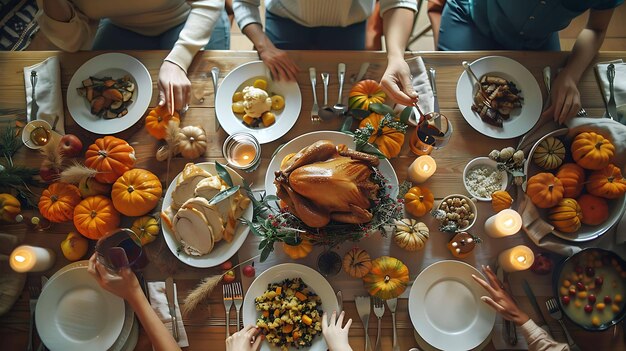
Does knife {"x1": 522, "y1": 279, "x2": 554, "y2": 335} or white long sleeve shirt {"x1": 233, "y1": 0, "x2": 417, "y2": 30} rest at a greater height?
white long sleeve shirt {"x1": 233, "y1": 0, "x2": 417, "y2": 30}

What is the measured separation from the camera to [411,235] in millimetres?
1278

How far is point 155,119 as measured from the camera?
4.49 ft

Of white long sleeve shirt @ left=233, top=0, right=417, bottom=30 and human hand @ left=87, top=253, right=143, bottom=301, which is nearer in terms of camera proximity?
human hand @ left=87, top=253, right=143, bottom=301

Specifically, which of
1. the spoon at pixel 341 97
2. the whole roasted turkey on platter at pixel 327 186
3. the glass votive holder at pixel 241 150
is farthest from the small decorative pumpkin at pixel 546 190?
the glass votive holder at pixel 241 150

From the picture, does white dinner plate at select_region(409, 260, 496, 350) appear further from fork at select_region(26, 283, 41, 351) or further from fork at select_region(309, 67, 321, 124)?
fork at select_region(26, 283, 41, 351)

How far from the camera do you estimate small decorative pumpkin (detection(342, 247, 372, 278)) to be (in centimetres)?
125

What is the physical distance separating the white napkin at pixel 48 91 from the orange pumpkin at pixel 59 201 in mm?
234

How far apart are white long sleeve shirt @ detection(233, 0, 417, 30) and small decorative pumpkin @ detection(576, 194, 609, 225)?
0.92 m

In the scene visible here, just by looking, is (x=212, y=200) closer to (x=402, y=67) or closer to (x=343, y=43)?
(x=402, y=67)

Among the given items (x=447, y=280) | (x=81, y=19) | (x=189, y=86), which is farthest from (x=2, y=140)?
(x=447, y=280)

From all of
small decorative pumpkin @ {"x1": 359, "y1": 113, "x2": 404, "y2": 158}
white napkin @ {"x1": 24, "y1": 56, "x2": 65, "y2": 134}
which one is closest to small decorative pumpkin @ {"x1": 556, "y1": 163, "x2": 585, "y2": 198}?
small decorative pumpkin @ {"x1": 359, "y1": 113, "x2": 404, "y2": 158}

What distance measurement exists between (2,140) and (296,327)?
3.95ft

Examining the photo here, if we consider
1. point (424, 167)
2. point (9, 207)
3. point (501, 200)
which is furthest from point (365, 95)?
point (9, 207)

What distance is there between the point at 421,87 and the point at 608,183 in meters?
0.68
